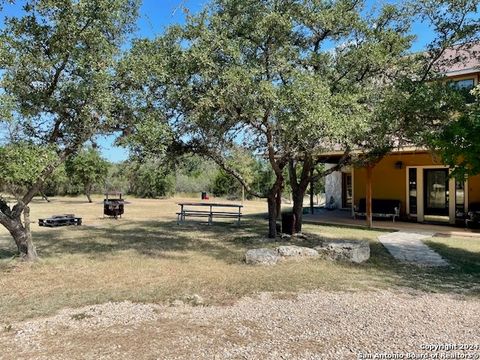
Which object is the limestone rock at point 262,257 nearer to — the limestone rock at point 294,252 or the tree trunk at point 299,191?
the limestone rock at point 294,252

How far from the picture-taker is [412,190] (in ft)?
55.4

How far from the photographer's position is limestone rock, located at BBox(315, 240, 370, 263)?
879 cm

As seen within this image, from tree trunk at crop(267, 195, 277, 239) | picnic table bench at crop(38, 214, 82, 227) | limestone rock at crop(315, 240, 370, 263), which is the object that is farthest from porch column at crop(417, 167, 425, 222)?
picnic table bench at crop(38, 214, 82, 227)

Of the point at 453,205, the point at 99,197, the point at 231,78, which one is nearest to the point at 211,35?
the point at 231,78

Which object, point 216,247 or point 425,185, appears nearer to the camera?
point 216,247

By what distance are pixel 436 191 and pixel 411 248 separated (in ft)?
22.5

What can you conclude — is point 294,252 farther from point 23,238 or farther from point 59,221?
point 59,221

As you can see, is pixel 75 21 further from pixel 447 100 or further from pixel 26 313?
pixel 447 100

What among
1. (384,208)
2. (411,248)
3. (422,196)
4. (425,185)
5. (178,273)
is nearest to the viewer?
(178,273)

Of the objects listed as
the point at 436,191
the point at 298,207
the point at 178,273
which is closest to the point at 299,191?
the point at 298,207

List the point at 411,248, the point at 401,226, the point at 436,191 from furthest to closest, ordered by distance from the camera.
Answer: the point at 436,191 < the point at 401,226 < the point at 411,248

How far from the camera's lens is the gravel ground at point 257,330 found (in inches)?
162

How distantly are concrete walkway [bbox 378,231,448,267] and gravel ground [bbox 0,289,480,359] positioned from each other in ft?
9.96

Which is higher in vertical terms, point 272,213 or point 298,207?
point 298,207
